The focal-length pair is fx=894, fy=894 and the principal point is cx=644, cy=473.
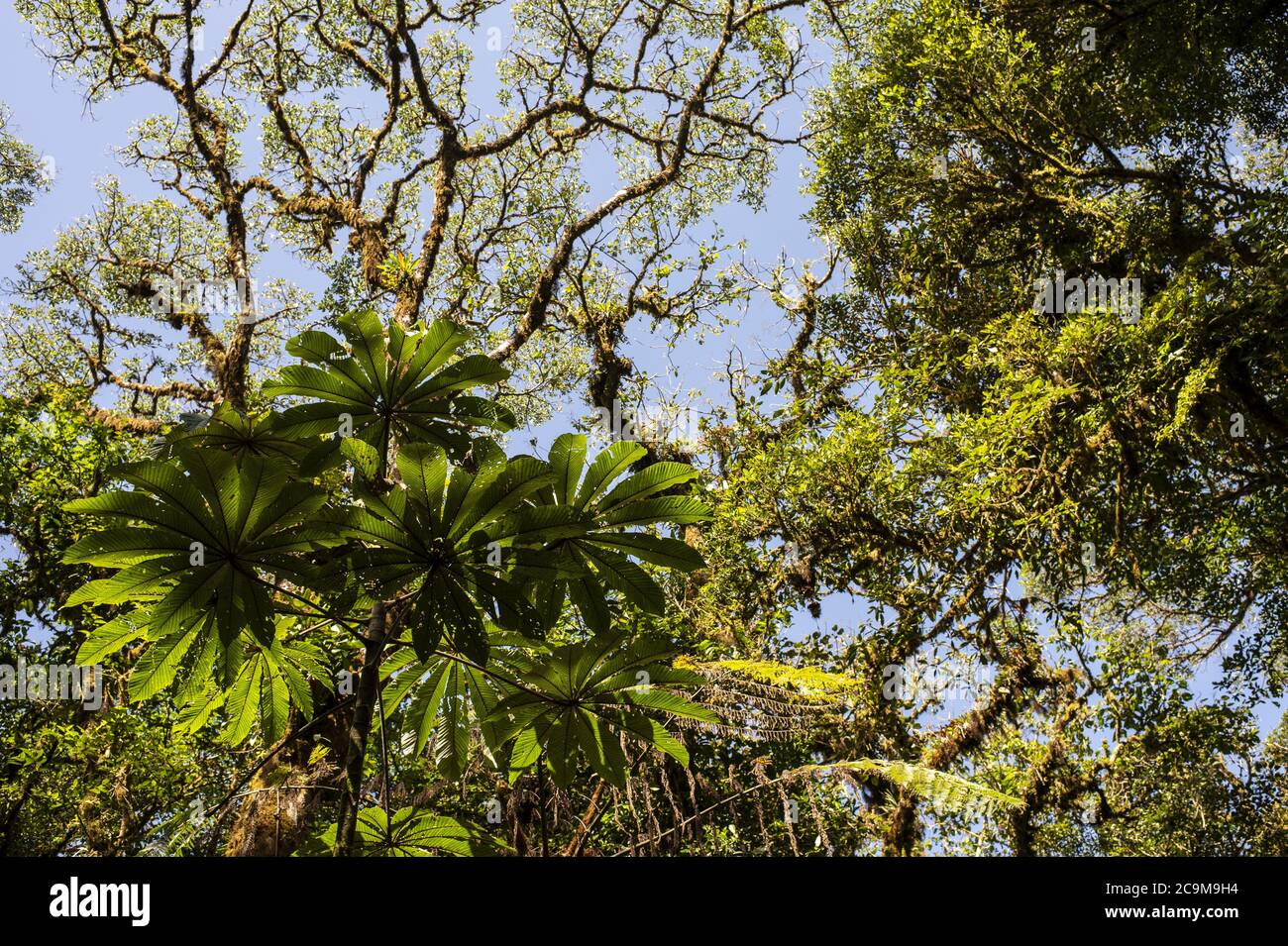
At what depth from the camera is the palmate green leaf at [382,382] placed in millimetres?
3047

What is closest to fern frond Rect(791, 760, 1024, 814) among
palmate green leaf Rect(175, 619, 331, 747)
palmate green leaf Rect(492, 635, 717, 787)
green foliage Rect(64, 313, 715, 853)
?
palmate green leaf Rect(492, 635, 717, 787)

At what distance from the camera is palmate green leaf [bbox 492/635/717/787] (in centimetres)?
284

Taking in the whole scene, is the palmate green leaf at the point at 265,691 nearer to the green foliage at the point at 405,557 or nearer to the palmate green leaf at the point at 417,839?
the green foliage at the point at 405,557

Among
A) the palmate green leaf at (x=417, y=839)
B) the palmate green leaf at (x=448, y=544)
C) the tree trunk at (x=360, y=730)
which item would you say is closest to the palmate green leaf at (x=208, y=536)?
the palmate green leaf at (x=448, y=544)

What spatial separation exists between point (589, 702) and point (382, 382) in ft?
4.23

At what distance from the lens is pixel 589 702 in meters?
2.90

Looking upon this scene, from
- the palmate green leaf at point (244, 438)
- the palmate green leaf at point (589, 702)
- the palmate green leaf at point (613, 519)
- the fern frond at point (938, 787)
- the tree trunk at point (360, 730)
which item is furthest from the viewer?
the fern frond at point (938, 787)

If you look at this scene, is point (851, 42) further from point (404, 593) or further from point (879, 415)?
point (404, 593)

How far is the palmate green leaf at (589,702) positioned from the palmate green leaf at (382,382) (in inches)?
34.2

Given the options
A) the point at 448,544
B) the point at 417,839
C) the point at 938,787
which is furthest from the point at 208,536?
the point at 938,787

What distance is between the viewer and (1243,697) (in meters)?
8.89

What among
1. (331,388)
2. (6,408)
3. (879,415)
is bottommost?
(331,388)
